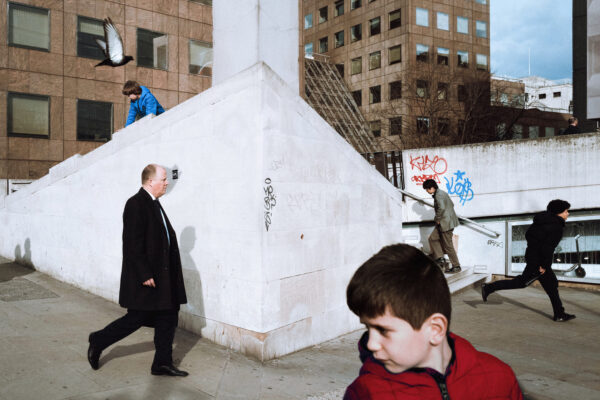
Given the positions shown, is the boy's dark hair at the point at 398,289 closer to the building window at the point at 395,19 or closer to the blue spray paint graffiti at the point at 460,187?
the blue spray paint graffiti at the point at 460,187

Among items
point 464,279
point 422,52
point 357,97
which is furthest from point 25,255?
point 357,97

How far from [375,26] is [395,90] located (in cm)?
754

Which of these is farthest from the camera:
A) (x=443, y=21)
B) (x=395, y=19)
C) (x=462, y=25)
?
(x=462, y=25)

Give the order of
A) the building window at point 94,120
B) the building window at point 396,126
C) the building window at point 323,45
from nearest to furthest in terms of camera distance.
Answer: the building window at point 94,120 < the building window at point 396,126 < the building window at point 323,45

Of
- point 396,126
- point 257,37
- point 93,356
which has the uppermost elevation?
point 396,126

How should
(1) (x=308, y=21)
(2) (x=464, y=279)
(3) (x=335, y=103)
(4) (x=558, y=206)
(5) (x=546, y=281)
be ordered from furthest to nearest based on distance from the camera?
(1) (x=308, y=21) < (3) (x=335, y=103) < (2) (x=464, y=279) < (5) (x=546, y=281) < (4) (x=558, y=206)

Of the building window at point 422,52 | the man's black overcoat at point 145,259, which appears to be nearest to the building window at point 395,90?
the building window at point 422,52

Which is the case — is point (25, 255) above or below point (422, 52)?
below

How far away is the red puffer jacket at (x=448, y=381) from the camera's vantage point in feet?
4.74

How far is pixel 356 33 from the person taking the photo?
48656mm

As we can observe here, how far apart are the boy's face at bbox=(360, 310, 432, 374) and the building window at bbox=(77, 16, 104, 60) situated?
74.6 ft

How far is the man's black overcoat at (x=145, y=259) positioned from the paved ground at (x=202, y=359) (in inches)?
26.2

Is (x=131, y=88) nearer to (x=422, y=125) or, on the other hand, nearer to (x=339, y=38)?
(x=422, y=125)

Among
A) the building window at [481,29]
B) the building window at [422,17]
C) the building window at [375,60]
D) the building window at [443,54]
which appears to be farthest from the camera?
the building window at [481,29]
